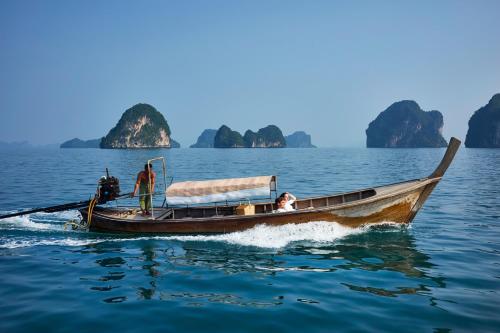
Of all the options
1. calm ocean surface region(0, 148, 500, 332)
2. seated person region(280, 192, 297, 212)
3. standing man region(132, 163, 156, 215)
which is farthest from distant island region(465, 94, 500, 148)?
standing man region(132, 163, 156, 215)

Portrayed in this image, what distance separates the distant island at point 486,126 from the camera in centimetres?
17800

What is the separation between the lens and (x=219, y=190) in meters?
14.9

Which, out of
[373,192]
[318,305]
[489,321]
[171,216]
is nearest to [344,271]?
[318,305]

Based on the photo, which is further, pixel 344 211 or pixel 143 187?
pixel 143 187

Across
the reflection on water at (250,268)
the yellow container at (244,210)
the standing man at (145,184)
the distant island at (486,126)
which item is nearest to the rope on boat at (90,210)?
the standing man at (145,184)

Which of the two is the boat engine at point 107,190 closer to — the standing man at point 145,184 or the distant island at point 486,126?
the standing man at point 145,184

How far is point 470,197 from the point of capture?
2394 centimetres

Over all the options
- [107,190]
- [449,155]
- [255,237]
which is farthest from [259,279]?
[449,155]

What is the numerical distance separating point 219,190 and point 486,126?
205 meters

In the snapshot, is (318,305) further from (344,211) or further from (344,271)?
(344,211)

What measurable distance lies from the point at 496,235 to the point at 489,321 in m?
8.27

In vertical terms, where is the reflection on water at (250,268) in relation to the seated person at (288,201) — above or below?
below

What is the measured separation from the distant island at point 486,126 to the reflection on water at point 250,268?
651 feet

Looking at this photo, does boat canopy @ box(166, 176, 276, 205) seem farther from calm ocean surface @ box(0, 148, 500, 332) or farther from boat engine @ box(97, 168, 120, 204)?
boat engine @ box(97, 168, 120, 204)
